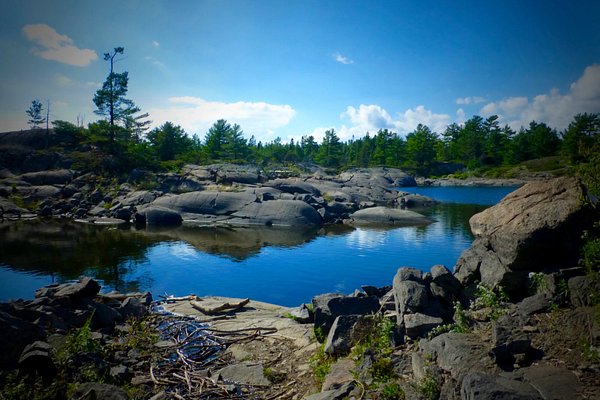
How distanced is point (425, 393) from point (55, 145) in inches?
3426

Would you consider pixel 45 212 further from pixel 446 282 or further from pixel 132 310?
pixel 446 282

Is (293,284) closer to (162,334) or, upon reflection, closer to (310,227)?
(162,334)

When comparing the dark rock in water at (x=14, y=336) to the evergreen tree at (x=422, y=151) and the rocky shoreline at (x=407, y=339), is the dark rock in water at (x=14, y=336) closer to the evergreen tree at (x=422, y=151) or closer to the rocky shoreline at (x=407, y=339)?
the rocky shoreline at (x=407, y=339)

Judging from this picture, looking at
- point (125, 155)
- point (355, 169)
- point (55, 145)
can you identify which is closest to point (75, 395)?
point (125, 155)

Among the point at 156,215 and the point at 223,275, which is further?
the point at 156,215

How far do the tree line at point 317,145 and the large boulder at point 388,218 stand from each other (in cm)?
3356

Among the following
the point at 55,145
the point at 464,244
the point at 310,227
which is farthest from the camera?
the point at 55,145

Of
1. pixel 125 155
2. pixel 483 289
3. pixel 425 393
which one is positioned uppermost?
pixel 125 155

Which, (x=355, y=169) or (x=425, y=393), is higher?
(x=355, y=169)

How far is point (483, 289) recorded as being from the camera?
8.88 meters

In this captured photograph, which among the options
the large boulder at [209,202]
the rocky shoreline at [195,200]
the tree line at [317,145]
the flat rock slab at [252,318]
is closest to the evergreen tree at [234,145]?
the tree line at [317,145]

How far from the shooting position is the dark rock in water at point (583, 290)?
6172 mm

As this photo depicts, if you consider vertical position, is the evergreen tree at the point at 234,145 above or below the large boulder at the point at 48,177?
above

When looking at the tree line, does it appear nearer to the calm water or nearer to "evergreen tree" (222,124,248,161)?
"evergreen tree" (222,124,248,161)
